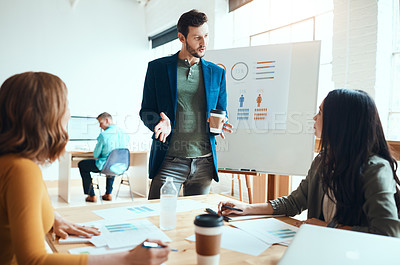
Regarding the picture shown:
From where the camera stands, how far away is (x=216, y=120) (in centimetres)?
167

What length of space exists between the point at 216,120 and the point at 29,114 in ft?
3.36

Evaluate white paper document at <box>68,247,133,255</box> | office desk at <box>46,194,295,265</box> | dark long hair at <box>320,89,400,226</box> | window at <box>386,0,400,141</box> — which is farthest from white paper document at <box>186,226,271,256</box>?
window at <box>386,0,400,141</box>

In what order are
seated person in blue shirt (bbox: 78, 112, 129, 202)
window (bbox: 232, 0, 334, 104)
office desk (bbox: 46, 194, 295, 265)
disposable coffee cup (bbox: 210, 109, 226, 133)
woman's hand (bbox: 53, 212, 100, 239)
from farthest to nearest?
1. seated person in blue shirt (bbox: 78, 112, 129, 202)
2. window (bbox: 232, 0, 334, 104)
3. disposable coffee cup (bbox: 210, 109, 226, 133)
4. woman's hand (bbox: 53, 212, 100, 239)
5. office desk (bbox: 46, 194, 295, 265)

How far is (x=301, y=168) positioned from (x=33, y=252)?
1.87 m

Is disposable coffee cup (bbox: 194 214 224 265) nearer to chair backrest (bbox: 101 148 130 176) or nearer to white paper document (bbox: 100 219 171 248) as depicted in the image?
white paper document (bbox: 100 219 171 248)

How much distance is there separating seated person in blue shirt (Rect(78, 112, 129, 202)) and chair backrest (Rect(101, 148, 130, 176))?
0.19 meters

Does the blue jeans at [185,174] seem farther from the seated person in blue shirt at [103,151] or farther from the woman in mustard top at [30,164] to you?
the seated person in blue shirt at [103,151]

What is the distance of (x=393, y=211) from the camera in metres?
0.93

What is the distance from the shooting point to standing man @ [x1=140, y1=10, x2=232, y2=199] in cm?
176

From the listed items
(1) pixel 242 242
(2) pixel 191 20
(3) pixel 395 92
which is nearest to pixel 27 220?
(1) pixel 242 242

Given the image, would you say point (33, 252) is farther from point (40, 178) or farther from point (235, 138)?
point (235, 138)

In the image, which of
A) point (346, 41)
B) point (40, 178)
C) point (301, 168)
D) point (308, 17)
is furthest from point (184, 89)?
point (308, 17)

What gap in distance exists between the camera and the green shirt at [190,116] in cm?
178

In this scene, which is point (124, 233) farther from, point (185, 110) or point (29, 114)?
point (185, 110)
